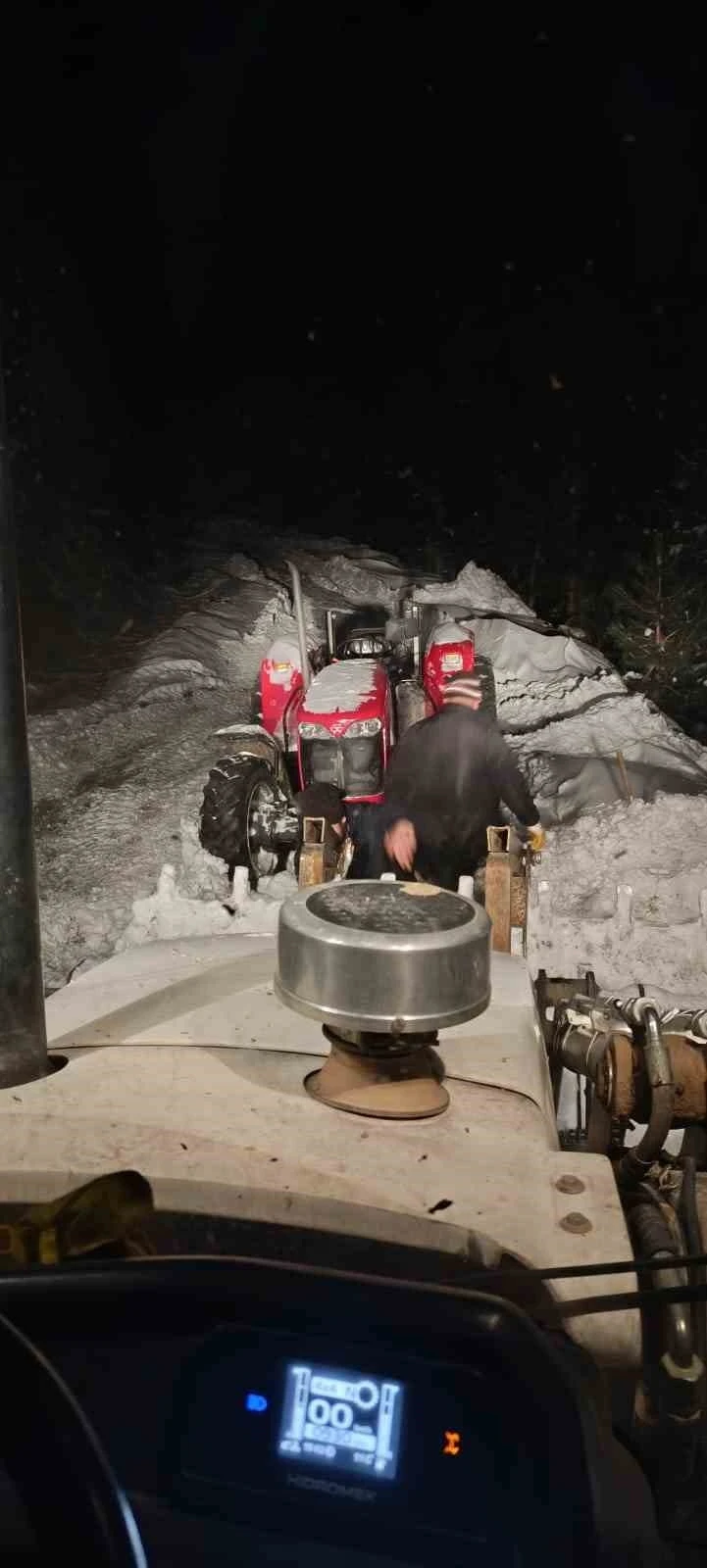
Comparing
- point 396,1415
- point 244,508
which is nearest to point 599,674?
point 396,1415

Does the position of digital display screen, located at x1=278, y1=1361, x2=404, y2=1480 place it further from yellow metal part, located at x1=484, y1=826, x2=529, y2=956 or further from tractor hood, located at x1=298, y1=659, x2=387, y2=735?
tractor hood, located at x1=298, y1=659, x2=387, y2=735

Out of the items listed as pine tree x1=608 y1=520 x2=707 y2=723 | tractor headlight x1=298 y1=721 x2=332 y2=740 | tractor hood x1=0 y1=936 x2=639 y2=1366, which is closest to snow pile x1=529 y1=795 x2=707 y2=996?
tractor headlight x1=298 y1=721 x2=332 y2=740

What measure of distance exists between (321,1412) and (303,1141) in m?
1.15

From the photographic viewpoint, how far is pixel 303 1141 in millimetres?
2395

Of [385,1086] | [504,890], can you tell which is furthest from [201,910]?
[385,1086]

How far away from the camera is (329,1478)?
1.25 meters

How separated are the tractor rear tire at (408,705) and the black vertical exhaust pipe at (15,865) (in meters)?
8.04

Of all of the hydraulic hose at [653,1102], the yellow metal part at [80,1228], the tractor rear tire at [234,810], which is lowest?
the tractor rear tire at [234,810]

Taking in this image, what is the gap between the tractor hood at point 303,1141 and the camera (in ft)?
6.84

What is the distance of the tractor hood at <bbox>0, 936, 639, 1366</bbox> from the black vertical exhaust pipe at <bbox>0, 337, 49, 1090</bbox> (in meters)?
0.13

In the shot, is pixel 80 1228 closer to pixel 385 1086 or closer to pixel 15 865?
pixel 385 1086

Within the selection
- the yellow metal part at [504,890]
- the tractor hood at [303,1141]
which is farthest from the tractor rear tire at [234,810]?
the tractor hood at [303,1141]

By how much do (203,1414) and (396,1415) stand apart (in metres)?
0.24

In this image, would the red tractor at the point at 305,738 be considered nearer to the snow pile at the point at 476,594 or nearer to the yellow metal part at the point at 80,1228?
the yellow metal part at the point at 80,1228
